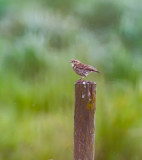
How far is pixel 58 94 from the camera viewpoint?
13.9ft

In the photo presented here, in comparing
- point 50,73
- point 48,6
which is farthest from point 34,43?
point 48,6

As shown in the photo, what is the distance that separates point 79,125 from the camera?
9.20 feet

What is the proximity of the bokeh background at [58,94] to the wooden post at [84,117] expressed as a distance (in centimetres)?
112

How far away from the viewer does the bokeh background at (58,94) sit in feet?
13.0

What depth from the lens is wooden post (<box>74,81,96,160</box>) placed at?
277 centimetres

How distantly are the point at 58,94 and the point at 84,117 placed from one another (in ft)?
4.73

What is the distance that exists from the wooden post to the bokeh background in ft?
3.67

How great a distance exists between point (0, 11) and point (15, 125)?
12.9 ft

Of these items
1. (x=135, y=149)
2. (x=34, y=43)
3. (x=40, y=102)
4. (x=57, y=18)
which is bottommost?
(x=135, y=149)

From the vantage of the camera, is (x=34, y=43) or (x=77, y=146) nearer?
(x=77, y=146)

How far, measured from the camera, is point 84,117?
2.79m

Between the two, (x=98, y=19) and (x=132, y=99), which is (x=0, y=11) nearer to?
(x=98, y=19)

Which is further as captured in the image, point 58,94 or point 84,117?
point 58,94

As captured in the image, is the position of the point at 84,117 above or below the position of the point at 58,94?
below
